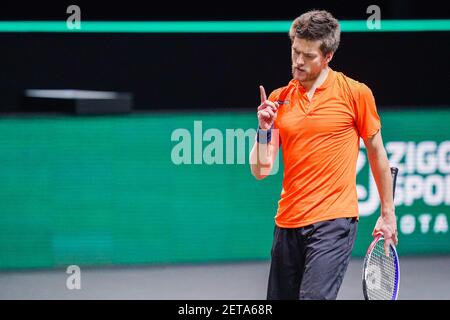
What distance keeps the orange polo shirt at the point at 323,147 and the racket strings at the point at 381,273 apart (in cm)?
35

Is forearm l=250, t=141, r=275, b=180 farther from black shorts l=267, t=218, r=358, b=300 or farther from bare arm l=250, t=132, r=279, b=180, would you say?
black shorts l=267, t=218, r=358, b=300

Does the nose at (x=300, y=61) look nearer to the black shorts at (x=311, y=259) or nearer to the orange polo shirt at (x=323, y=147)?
the orange polo shirt at (x=323, y=147)

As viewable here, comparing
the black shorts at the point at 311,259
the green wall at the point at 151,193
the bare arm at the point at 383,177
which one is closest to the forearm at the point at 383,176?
the bare arm at the point at 383,177

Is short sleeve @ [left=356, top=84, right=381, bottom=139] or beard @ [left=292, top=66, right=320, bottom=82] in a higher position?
beard @ [left=292, top=66, right=320, bottom=82]

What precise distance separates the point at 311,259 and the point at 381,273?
562mm

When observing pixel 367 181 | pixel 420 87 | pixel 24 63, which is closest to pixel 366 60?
pixel 420 87

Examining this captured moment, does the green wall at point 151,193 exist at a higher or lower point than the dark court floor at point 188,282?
higher

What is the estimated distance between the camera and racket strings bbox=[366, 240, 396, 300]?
172 inches

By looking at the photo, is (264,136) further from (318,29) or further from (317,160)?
(318,29)

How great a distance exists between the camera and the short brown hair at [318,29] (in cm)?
404

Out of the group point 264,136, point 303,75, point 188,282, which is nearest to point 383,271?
point 264,136

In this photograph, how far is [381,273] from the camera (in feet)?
14.6

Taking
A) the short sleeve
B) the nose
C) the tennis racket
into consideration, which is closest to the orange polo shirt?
the short sleeve

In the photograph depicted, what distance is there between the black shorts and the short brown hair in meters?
0.71
